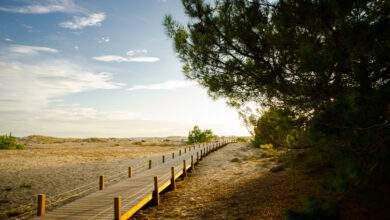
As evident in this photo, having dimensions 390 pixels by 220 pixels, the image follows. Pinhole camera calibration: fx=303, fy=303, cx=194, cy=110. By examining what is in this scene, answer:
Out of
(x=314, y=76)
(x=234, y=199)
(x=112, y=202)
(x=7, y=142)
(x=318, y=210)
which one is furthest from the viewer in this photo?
(x=7, y=142)

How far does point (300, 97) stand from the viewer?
6.33 meters

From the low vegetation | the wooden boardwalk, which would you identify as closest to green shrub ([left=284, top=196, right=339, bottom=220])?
the low vegetation

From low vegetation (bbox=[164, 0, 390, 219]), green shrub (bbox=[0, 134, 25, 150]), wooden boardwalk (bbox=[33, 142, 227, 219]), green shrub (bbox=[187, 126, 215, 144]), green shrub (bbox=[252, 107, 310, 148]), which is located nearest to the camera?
low vegetation (bbox=[164, 0, 390, 219])

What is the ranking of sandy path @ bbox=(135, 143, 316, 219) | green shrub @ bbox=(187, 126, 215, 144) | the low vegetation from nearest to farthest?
1. the low vegetation
2. sandy path @ bbox=(135, 143, 316, 219)
3. green shrub @ bbox=(187, 126, 215, 144)

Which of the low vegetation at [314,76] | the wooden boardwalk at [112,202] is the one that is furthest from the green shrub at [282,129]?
the wooden boardwalk at [112,202]

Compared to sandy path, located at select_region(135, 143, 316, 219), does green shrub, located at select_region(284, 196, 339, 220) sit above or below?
above

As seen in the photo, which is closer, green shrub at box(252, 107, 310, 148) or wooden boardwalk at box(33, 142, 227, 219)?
green shrub at box(252, 107, 310, 148)

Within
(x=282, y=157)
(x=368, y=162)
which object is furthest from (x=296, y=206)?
(x=368, y=162)

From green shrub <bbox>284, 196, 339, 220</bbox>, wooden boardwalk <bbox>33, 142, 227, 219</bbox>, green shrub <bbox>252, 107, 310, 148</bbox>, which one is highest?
green shrub <bbox>252, 107, 310, 148</bbox>

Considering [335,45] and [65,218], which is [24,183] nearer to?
[65,218]

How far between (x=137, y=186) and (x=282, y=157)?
305 inches

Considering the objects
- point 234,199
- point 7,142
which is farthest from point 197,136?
point 234,199

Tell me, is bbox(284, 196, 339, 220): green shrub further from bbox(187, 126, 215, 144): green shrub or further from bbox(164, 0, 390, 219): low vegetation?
bbox(187, 126, 215, 144): green shrub

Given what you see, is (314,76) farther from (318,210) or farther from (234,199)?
(234,199)
